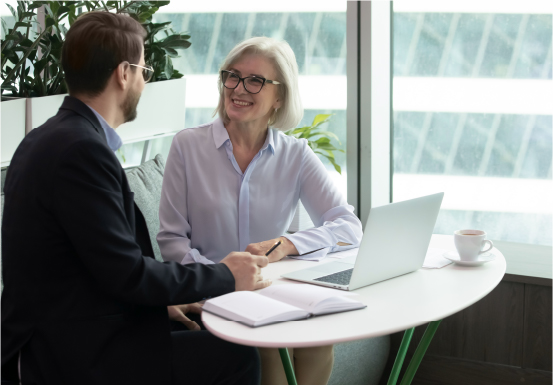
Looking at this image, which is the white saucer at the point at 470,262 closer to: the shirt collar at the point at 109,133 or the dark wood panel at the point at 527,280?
the dark wood panel at the point at 527,280

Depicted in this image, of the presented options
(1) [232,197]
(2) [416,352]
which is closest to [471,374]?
(2) [416,352]

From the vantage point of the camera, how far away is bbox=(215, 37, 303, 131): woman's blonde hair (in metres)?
2.15

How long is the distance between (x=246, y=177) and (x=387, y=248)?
733 mm

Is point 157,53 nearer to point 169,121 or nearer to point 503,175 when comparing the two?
point 169,121

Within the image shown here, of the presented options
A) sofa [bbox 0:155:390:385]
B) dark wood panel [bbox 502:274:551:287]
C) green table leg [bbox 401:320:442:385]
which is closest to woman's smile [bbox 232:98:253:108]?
sofa [bbox 0:155:390:385]

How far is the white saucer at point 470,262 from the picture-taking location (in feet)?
5.51

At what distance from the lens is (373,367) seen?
241cm

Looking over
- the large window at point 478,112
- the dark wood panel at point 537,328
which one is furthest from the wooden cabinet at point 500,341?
the large window at point 478,112

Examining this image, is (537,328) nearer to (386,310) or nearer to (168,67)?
(386,310)

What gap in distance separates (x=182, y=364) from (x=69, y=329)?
292 millimetres

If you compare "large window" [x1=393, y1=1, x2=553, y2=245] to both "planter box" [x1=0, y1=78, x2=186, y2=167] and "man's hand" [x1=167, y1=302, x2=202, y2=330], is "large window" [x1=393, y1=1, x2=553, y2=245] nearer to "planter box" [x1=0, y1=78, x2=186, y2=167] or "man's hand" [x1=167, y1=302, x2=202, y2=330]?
"planter box" [x1=0, y1=78, x2=186, y2=167]

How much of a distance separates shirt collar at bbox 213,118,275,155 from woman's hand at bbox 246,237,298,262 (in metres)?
0.43

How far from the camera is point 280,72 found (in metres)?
2.19

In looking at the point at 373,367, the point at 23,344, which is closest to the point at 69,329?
the point at 23,344
